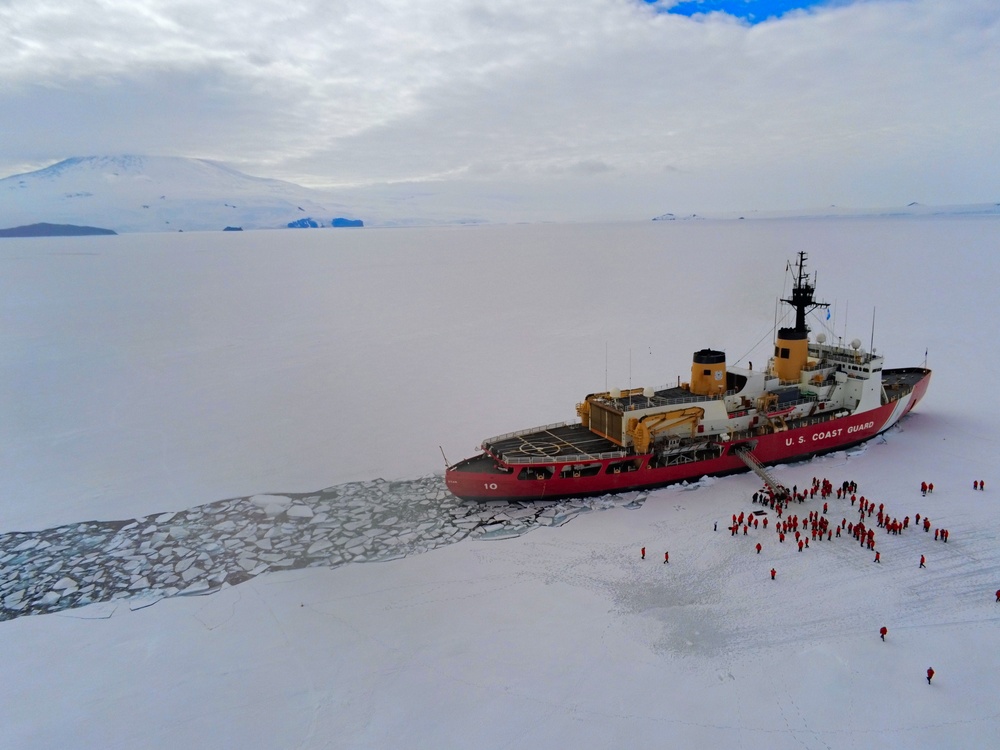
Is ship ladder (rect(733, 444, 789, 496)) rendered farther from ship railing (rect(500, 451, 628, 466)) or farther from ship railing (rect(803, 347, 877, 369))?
ship railing (rect(803, 347, 877, 369))

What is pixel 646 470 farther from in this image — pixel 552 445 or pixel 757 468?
pixel 757 468

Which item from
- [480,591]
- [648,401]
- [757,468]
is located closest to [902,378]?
[757,468]

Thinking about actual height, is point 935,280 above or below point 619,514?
above

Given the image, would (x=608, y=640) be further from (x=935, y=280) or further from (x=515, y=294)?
(x=935, y=280)

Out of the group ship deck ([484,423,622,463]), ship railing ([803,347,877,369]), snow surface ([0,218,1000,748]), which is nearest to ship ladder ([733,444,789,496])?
snow surface ([0,218,1000,748])

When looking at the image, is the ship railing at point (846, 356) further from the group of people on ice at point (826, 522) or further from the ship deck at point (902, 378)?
the group of people on ice at point (826, 522)

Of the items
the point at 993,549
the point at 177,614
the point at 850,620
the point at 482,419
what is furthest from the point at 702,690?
the point at 482,419

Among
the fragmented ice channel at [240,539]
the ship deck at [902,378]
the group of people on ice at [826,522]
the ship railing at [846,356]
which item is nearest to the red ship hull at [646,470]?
the fragmented ice channel at [240,539]
